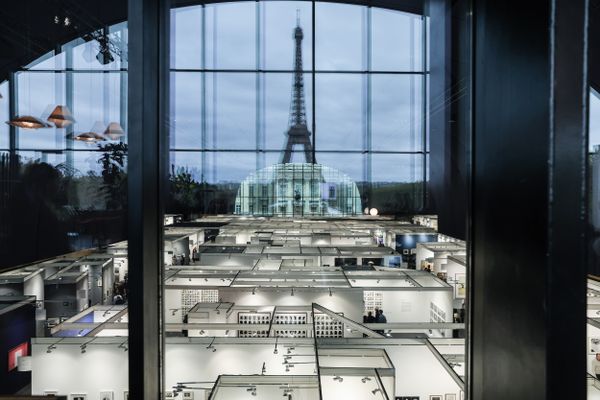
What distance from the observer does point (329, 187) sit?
13.4 metres

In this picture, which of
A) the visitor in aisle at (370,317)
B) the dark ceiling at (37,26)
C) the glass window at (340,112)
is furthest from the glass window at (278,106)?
the dark ceiling at (37,26)

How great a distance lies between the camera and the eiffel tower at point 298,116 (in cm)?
1300

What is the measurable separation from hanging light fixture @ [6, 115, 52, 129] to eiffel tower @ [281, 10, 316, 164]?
8404mm

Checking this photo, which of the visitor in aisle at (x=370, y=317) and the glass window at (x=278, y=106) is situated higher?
the glass window at (x=278, y=106)

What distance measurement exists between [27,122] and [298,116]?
8979 millimetres

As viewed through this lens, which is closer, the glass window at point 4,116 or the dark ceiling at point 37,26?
the dark ceiling at point 37,26

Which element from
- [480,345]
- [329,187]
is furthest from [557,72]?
[329,187]

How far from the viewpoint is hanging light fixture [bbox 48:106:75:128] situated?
4523 millimetres

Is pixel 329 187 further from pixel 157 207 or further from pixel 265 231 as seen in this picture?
pixel 157 207

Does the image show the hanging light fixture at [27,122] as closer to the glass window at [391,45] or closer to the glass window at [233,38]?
the glass window at [233,38]

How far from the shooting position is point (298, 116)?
13.1 meters

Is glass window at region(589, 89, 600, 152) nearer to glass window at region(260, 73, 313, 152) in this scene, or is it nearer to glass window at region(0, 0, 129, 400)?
glass window at region(0, 0, 129, 400)

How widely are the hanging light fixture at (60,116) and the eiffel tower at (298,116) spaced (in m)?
8.55

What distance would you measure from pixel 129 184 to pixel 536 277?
983 mm
